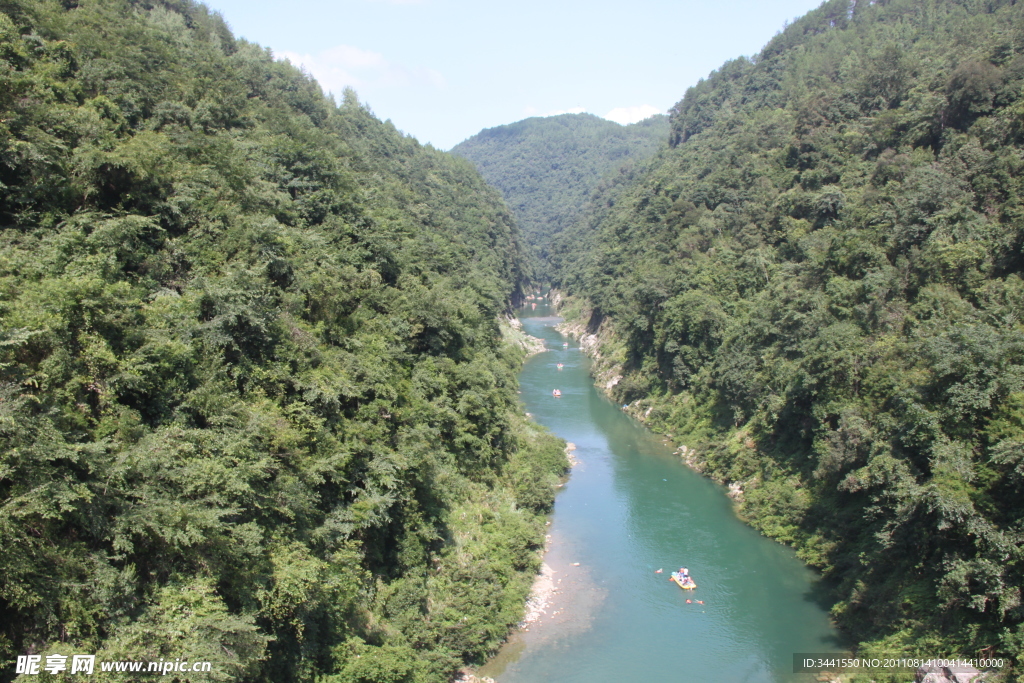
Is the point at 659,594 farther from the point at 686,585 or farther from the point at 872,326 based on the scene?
the point at 872,326

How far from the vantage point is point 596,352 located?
61.7 meters

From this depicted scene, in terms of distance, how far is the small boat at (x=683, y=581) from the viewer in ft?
73.3

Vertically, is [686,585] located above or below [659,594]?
above

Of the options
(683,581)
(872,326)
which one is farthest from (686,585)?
(872,326)

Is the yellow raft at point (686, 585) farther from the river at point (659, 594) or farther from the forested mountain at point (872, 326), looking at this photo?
the forested mountain at point (872, 326)

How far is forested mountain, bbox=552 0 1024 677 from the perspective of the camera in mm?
17125

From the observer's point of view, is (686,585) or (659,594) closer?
(659,594)

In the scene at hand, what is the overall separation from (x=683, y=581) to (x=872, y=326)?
1318 cm

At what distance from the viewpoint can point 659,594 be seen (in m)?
22.1

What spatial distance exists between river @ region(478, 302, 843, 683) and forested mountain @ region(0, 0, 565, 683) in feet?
5.36

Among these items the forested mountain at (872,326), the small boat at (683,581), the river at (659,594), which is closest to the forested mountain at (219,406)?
the river at (659,594)

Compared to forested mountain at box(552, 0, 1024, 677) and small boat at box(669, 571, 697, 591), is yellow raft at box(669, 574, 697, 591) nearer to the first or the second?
small boat at box(669, 571, 697, 591)

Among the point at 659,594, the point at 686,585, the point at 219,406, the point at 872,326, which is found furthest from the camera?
the point at 872,326

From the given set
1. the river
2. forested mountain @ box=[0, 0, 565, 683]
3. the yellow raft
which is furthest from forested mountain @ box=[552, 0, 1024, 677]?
forested mountain @ box=[0, 0, 565, 683]
